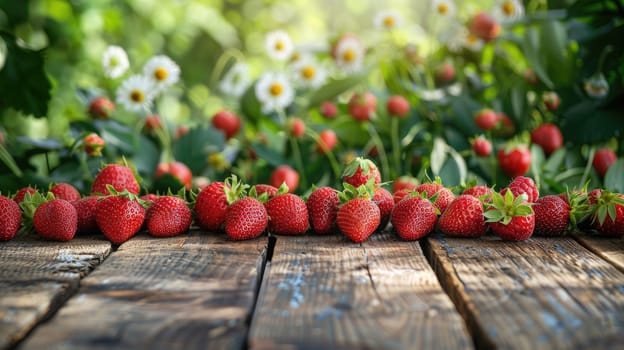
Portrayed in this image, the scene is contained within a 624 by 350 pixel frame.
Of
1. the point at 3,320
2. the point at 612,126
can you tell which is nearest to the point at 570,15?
the point at 612,126

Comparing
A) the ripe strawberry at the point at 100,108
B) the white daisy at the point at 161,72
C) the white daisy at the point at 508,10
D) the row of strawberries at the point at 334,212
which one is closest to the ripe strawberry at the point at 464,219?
the row of strawberries at the point at 334,212

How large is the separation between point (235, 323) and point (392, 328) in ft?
0.57

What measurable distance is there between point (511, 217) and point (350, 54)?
1.30 meters

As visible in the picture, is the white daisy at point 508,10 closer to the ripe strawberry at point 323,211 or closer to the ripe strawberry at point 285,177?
the ripe strawberry at point 285,177

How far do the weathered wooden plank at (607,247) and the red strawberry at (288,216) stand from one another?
18.5 inches

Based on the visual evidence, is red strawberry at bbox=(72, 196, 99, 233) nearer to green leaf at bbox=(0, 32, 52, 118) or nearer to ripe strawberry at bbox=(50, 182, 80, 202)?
ripe strawberry at bbox=(50, 182, 80, 202)

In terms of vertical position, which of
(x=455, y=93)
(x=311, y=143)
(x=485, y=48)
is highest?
(x=485, y=48)

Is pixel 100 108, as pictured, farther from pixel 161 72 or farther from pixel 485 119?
pixel 485 119

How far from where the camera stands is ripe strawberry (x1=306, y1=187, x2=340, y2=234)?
1173mm

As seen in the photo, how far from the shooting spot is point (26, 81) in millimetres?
1768

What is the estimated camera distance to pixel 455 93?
88.6 inches

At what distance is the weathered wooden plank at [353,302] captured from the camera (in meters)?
0.70

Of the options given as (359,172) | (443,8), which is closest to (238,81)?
(443,8)

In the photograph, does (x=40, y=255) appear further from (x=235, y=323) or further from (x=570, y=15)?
(x=570, y=15)
